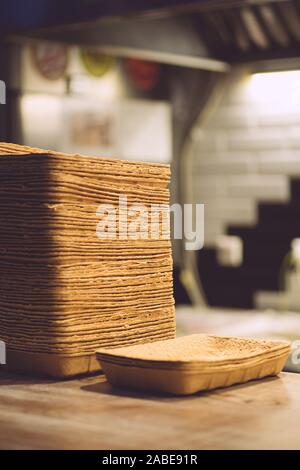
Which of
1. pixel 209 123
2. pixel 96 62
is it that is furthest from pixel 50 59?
pixel 209 123

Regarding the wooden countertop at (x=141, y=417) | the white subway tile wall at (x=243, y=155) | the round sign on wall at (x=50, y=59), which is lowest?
the wooden countertop at (x=141, y=417)

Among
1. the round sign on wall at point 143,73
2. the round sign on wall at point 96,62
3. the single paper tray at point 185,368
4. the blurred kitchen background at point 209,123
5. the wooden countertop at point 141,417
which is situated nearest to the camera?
the wooden countertop at point 141,417

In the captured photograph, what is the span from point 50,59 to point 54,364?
3.57 m

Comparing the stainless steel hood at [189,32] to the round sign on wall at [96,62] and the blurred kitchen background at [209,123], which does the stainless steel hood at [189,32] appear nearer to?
the blurred kitchen background at [209,123]

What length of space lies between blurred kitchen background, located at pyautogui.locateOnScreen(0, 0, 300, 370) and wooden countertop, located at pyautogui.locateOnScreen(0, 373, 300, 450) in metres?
3.09

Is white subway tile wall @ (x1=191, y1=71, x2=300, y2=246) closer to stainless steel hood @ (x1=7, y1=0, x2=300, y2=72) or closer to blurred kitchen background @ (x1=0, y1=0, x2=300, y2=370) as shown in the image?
blurred kitchen background @ (x1=0, y1=0, x2=300, y2=370)

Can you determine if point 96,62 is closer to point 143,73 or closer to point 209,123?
point 143,73

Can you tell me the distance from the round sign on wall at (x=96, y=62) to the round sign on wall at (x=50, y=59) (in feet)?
0.54

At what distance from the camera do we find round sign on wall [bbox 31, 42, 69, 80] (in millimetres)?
4621

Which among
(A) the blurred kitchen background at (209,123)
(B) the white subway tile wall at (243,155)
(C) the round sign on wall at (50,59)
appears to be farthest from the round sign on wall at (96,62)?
(B) the white subway tile wall at (243,155)

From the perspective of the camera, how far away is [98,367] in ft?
4.59

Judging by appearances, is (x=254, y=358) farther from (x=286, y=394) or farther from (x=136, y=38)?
(x=136, y=38)

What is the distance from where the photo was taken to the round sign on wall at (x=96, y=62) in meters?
4.94

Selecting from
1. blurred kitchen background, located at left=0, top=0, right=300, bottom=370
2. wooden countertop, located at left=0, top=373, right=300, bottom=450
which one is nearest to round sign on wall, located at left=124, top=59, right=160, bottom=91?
blurred kitchen background, located at left=0, top=0, right=300, bottom=370
